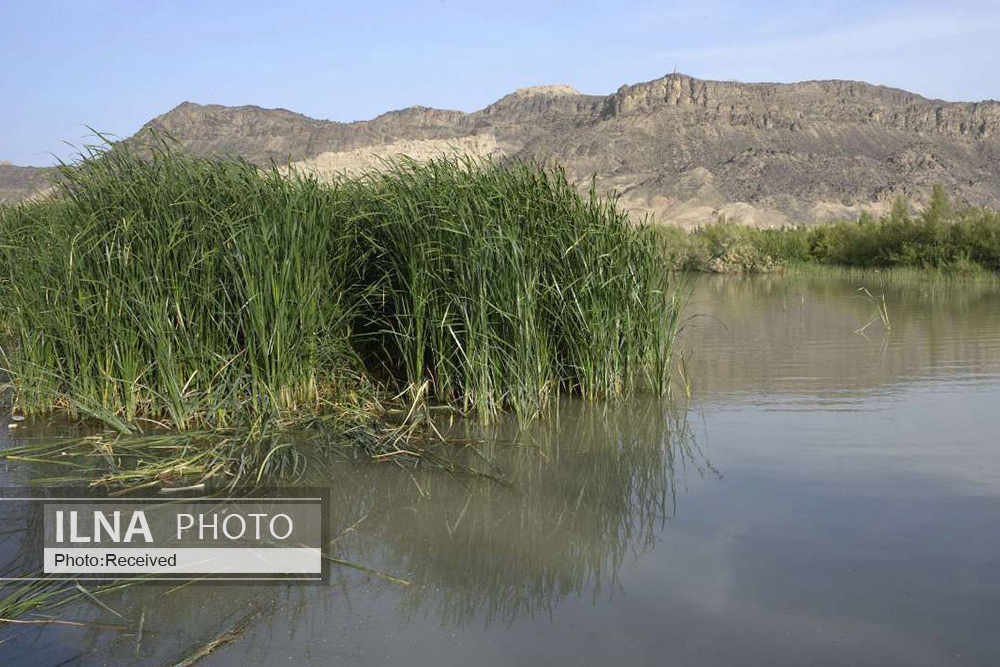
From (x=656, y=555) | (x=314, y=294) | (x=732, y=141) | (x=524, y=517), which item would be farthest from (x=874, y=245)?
(x=732, y=141)

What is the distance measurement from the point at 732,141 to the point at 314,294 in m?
57.0

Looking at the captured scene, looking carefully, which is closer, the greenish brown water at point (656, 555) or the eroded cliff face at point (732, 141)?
the greenish brown water at point (656, 555)

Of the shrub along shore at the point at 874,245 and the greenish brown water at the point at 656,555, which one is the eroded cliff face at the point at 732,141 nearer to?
the shrub along shore at the point at 874,245

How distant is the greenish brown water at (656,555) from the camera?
275 centimetres

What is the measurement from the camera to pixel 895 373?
718cm

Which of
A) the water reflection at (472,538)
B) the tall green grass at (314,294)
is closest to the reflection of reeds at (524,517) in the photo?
the water reflection at (472,538)

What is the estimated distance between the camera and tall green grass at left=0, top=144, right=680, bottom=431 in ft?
16.7

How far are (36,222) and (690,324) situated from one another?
281 inches

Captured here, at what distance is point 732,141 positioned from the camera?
58.6 m

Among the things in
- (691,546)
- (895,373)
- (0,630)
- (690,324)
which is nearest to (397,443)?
(691,546)

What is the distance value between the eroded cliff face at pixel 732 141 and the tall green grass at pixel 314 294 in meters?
37.6

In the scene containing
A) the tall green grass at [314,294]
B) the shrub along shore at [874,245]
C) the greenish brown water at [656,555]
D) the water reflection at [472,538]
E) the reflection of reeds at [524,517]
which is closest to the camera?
the greenish brown water at [656,555]

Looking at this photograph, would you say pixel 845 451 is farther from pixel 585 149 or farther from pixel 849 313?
pixel 585 149

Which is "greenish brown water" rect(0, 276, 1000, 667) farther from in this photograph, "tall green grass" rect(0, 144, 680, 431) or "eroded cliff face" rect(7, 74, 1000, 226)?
"eroded cliff face" rect(7, 74, 1000, 226)
